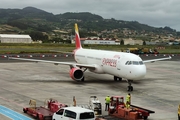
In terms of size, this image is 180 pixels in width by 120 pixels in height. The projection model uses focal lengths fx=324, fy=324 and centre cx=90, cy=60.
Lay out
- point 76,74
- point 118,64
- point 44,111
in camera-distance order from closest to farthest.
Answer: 1. point 44,111
2. point 118,64
3. point 76,74

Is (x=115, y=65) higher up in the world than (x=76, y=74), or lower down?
higher up

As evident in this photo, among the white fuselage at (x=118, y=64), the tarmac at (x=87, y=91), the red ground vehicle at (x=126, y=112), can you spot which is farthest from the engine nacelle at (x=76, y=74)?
the red ground vehicle at (x=126, y=112)

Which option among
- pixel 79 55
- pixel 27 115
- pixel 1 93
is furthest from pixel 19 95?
pixel 79 55

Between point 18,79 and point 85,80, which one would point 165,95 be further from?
point 18,79

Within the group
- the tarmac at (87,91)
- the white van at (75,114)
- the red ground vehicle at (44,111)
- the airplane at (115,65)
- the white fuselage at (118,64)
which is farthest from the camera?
the airplane at (115,65)

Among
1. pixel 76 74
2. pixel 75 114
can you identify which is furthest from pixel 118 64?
pixel 75 114

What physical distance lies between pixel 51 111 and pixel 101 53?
19274mm

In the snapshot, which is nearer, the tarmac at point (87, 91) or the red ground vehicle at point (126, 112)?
the red ground vehicle at point (126, 112)

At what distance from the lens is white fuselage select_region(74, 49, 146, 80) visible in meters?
32.5

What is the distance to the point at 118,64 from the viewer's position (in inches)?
1374

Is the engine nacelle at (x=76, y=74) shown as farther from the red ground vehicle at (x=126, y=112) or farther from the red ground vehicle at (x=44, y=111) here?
the red ground vehicle at (x=126, y=112)

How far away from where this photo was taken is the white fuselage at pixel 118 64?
32.5 meters

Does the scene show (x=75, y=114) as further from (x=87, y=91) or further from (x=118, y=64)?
(x=118, y=64)

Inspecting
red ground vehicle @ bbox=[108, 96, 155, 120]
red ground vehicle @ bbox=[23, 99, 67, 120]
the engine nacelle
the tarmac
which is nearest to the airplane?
the engine nacelle
